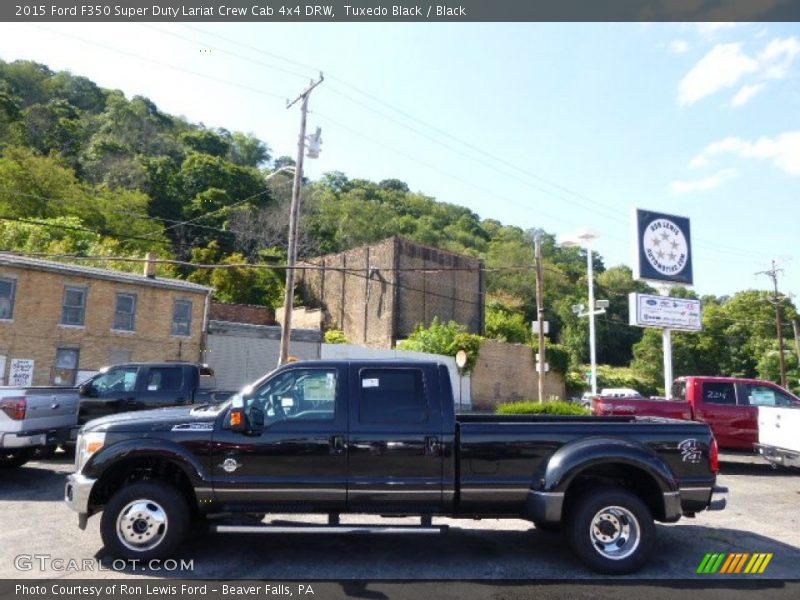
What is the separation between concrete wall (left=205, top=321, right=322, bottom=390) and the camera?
94.6 feet

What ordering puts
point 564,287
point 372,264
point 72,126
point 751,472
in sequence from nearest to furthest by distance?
1. point 751,472
2. point 372,264
3. point 72,126
4. point 564,287

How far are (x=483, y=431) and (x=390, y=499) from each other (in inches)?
42.4

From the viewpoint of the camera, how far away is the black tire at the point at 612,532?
5.58 metres

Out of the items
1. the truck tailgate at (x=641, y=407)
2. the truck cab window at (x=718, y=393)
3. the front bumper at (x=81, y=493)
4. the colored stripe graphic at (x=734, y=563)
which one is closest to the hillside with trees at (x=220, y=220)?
the truck cab window at (x=718, y=393)

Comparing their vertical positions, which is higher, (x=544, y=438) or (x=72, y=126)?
(x=72, y=126)

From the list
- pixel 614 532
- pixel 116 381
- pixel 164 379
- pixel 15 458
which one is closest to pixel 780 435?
pixel 614 532

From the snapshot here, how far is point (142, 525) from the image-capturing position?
5.57 m

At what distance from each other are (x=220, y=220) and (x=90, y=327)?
30.2 meters

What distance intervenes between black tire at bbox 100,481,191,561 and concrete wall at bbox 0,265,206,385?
2038cm

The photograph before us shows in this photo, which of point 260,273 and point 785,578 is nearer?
point 785,578

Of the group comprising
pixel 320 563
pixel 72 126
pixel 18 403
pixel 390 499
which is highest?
pixel 72 126

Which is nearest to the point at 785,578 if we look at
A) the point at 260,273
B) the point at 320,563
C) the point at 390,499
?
the point at 390,499

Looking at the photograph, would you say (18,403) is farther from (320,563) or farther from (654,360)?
(654,360)

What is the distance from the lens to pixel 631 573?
560 cm
